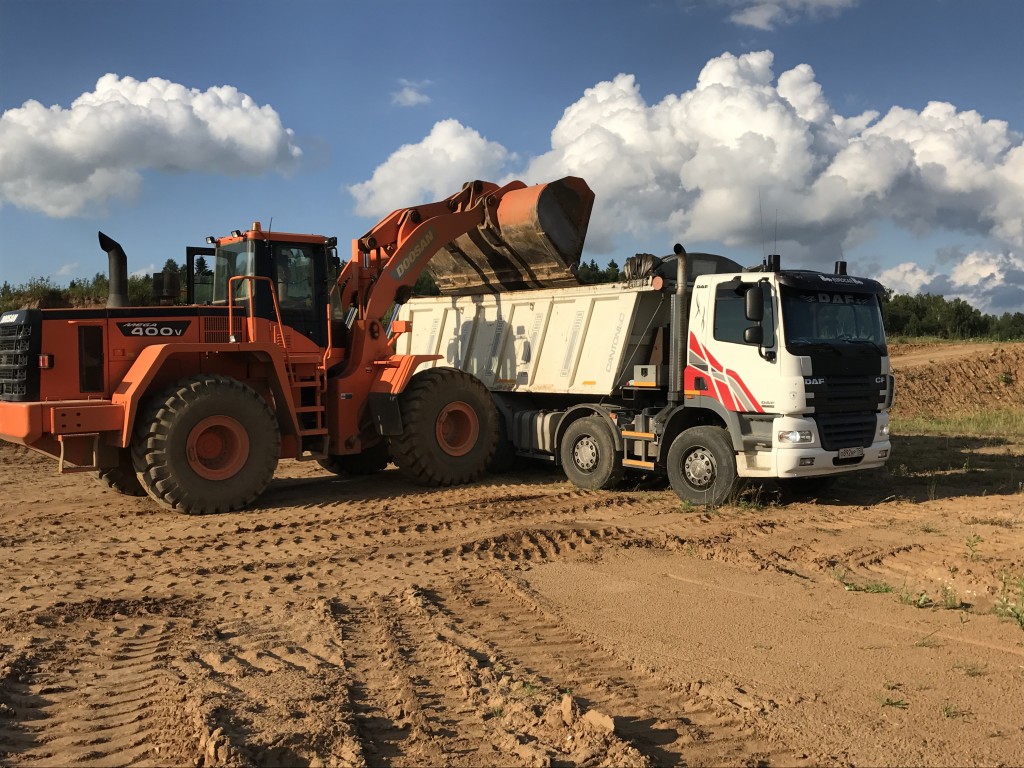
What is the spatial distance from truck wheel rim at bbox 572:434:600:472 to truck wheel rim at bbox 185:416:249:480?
4387 millimetres

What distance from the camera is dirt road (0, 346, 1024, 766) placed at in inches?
155

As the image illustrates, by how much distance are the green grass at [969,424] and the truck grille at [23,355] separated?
15.7m

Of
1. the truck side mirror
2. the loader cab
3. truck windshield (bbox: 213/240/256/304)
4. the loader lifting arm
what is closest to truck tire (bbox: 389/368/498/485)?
the loader lifting arm

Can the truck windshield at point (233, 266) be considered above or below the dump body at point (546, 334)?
above

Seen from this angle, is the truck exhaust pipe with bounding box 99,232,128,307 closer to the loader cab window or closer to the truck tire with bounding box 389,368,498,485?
the loader cab window

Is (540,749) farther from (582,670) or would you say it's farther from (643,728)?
(582,670)

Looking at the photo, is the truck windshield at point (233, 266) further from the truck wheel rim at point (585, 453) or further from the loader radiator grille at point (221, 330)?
the truck wheel rim at point (585, 453)

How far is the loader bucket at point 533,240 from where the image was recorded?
1164 cm

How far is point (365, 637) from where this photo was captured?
5449 millimetres

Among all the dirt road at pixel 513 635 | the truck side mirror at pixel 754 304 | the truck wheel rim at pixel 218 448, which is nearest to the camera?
the dirt road at pixel 513 635

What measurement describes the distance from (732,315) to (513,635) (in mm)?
5451

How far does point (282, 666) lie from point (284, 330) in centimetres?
622

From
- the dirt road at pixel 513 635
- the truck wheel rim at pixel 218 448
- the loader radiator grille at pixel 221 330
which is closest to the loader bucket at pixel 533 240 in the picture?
the loader radiator grille at pixel 221 330

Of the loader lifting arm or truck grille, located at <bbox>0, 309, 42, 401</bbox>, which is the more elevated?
the loader lifting arm
